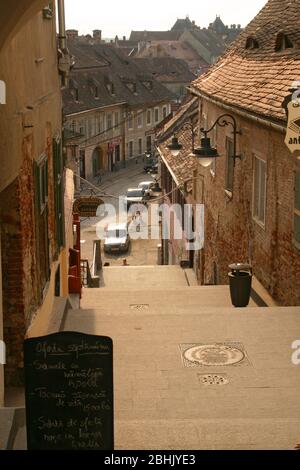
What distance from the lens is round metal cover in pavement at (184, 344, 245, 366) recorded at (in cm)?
911

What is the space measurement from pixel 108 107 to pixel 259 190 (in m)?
43.1

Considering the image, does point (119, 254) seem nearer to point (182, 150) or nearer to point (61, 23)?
point (182, 150)

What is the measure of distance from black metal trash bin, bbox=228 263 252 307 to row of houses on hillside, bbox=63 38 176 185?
35642 mm

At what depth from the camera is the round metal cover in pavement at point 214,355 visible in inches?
359

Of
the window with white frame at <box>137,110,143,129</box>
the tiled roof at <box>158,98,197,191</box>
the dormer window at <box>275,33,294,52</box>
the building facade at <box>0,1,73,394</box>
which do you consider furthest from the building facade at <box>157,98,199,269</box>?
the window with white frame at <box>137,110,143,129</box>

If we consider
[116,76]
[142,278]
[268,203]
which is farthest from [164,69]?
[268,203]

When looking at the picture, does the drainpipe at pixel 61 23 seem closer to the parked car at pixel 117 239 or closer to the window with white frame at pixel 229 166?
the window with white frame at pixel 229 166

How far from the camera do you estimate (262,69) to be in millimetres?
14938

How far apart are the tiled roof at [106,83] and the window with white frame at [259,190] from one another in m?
35.3

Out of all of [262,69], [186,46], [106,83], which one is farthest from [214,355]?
[186,46]

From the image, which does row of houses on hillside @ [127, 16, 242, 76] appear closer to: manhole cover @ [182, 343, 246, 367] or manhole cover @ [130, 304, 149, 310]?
manhole cover @ [130, 304, 149, 310]

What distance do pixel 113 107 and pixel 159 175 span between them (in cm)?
2102

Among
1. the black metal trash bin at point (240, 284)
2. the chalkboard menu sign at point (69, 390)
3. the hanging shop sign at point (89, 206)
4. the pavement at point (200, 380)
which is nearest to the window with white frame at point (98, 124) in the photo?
the hanging shop sign at point (89, 206)

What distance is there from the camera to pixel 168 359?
926cm
